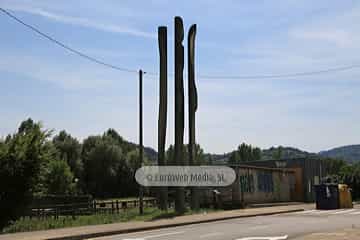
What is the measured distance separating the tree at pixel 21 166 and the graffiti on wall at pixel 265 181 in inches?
1030

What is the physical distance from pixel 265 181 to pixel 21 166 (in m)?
28.9

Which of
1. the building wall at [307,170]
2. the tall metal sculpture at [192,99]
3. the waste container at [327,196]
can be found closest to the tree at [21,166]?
the tall metal sculpture at [192,99]

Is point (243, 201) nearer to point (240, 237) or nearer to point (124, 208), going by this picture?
point (124, 208)

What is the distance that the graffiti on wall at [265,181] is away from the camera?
46.9 m

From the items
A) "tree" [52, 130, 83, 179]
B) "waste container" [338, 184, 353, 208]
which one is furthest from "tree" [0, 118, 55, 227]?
"tree" [52, 130, 83, 179]

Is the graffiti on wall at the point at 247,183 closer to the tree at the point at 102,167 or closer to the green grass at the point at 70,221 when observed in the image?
the green grass at the point at 70,221

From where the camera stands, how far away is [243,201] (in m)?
42.6

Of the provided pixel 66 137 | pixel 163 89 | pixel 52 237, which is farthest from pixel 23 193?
pixel 66 137

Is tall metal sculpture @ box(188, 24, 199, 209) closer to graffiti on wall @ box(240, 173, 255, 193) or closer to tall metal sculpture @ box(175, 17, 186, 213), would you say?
tall metal sculpture @ box(175, 17, 186, 213)

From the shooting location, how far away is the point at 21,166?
894 inches

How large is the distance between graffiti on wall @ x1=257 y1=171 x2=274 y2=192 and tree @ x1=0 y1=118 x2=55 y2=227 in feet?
85.8

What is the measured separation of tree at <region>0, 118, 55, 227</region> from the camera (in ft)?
73.8

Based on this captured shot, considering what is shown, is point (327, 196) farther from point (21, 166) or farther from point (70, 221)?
point (21, 166)

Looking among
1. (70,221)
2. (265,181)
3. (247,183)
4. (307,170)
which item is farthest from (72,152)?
(70,221)
